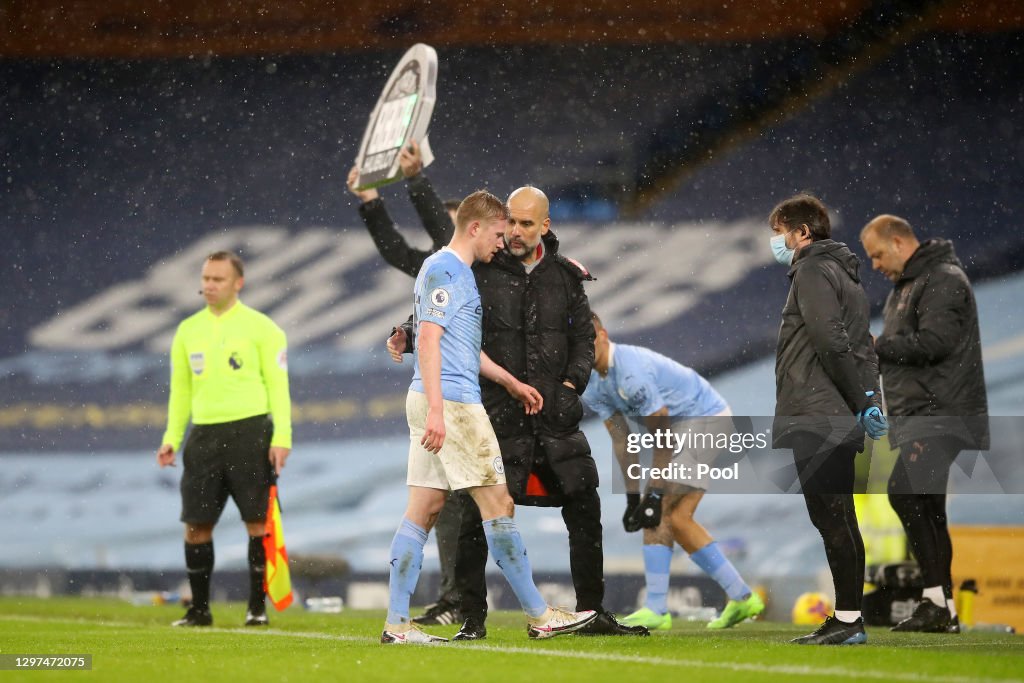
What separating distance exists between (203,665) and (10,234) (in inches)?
399

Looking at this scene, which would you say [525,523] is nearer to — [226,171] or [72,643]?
[226,171]

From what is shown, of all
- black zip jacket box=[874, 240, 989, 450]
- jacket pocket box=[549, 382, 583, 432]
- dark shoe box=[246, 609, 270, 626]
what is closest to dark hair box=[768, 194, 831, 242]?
jacket pocket box=[549, 382, 583, 432]

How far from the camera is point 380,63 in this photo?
1357cm

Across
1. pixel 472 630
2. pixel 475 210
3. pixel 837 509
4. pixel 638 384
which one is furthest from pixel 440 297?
pixel 638 384

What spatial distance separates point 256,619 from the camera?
6.98m

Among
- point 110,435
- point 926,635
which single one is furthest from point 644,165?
point 926,635

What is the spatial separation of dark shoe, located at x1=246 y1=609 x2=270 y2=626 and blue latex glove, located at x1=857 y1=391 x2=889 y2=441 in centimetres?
343

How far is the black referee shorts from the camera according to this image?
7.04 metres

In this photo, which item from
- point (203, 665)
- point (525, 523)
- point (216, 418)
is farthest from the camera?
point (525, 523)

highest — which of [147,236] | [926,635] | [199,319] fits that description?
[147,236]

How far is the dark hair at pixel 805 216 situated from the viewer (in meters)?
5.33

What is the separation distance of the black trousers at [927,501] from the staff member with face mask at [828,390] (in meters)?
1.51

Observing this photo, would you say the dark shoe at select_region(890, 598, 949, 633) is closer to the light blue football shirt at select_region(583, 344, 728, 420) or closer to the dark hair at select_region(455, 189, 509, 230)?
the light blue football shirt at select_region(583, 344, 728, 420)

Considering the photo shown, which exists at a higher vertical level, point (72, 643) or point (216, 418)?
point (216, 418)
